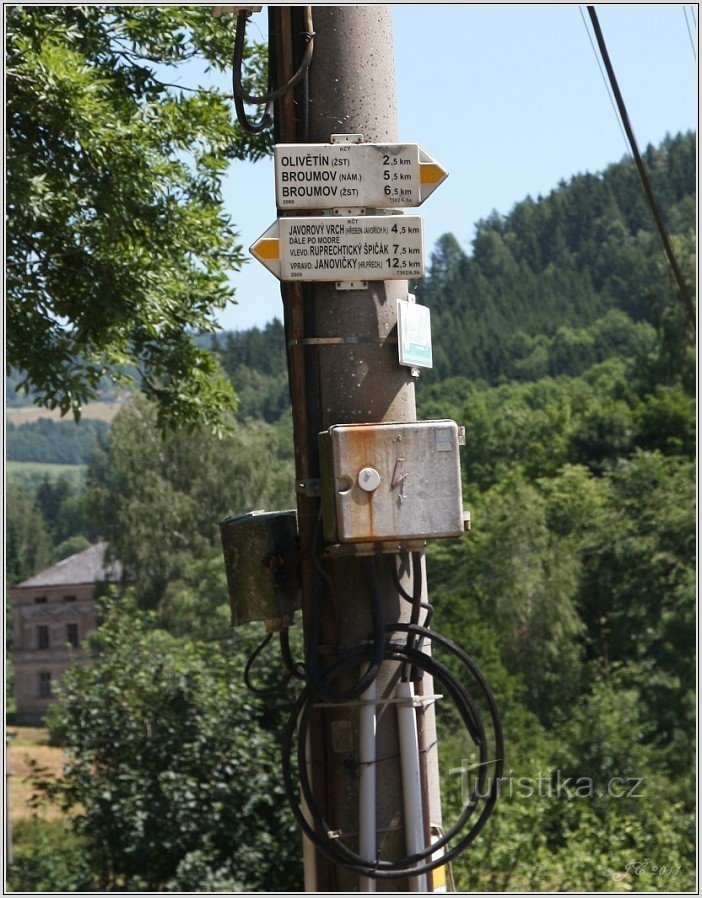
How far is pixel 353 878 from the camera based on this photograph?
2984mm

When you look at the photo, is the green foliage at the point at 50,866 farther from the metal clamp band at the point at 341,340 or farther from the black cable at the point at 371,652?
the metal clamp band at the point at 341,340

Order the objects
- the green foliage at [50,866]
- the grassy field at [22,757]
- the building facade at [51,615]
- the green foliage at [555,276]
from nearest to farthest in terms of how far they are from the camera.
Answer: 1. the green foliage at [50,866]
2. the grassy field at [22,757]
3. the building facade at [51,615]
4. the green foliage at [555,276]

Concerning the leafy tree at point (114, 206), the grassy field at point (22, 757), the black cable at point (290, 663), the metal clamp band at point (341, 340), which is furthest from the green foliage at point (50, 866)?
the grassy field at point (22, 757)

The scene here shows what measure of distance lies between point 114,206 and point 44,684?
6816 centimetres

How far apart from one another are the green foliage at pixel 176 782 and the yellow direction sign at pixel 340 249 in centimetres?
1133

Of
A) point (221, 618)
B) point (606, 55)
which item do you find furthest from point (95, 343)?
point (221, 618)

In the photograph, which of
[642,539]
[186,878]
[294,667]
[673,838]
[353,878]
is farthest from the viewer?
[642,539]

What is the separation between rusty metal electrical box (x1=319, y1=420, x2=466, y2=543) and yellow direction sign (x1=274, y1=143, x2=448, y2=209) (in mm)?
585

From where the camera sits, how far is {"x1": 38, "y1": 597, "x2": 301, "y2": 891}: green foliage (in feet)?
45.0

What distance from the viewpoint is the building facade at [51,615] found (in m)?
74.2

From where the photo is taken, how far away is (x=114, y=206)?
812 centimetres

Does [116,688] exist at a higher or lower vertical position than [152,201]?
lower

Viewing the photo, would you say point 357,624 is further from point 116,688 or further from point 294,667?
point 116,688

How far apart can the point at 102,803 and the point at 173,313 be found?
759 centimetres
